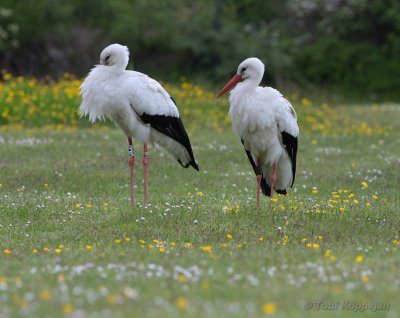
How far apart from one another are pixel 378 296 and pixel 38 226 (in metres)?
4.03

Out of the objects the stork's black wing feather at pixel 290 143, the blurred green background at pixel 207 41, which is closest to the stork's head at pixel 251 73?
the stork's black wing feather at pixel 290 143

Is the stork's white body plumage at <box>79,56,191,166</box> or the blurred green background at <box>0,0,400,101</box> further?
the blurred green background at <box>0,0,400,101</box>

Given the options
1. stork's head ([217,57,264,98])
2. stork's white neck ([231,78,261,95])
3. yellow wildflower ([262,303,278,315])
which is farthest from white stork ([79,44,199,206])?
yellow wildflower ([262,303,278,315])

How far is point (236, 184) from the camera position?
11008 mm

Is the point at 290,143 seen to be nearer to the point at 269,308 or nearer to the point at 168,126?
the point at 168,126

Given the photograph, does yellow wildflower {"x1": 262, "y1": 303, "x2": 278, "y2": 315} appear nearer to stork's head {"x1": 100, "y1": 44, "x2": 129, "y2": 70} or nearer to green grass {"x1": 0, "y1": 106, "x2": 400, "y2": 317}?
green grass {"x1": 0, "y1": 106, "x2": 400, "y2": 317}

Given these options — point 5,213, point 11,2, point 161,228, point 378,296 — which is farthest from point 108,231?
point 11,2

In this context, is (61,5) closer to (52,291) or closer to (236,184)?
(236,184)

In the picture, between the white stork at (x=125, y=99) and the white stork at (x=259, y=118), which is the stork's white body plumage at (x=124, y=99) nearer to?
the white stork at (x=125, y=99)

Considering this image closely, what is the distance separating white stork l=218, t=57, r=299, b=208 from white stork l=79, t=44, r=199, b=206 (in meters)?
0.73

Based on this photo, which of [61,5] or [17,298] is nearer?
[17,298]

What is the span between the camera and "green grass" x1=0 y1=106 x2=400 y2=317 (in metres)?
4.65

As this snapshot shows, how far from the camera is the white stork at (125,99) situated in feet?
28.3

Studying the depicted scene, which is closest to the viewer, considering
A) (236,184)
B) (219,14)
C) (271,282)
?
(271,282)
